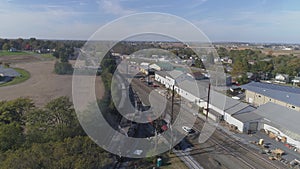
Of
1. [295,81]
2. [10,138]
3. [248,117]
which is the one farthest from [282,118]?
[295,81]

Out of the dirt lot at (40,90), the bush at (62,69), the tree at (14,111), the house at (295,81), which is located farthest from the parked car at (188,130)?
the bush at (62,69)

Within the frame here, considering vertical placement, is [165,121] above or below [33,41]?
below

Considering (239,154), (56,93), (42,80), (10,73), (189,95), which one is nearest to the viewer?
(239,154)

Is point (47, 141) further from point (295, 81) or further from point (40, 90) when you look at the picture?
point (295, 81)

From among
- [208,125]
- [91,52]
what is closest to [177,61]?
[91,52]

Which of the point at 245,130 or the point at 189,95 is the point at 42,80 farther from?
the point at 245,130

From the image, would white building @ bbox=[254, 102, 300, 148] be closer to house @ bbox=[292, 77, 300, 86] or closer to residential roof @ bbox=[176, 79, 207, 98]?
residential roof @ bbox=[176, 79, 207, 98]

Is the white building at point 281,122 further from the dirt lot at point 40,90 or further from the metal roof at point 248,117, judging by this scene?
the dirt lot at point 40,90
